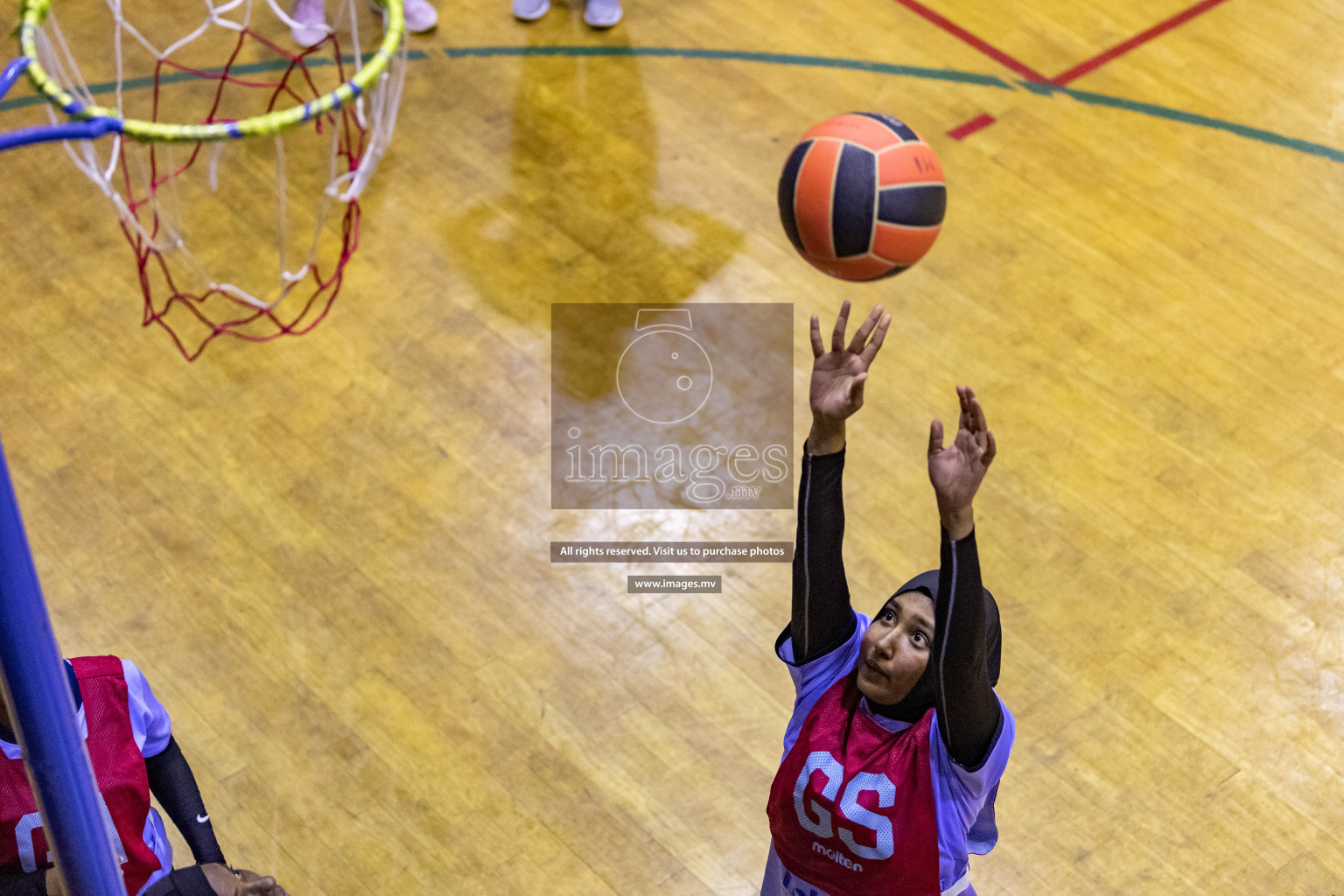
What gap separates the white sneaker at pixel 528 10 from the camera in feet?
21.4

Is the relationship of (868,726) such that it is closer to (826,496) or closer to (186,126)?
(826,496)

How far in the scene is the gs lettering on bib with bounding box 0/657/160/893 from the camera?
2.84 meters

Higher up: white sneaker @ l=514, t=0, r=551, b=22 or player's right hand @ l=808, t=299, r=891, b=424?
player's right hand @ l=808, t=299, r=891, b=424

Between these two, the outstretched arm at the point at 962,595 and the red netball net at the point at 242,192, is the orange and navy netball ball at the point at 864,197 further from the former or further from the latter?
the red netball net at the point at 242,192

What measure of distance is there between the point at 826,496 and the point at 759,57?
155 inches

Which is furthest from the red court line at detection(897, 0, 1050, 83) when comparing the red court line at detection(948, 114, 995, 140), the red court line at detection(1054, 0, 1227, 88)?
the red court line at detection(948, 114, 995, 140)

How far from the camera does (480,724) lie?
420cm

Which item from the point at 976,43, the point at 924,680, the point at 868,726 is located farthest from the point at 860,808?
the point at 976,43

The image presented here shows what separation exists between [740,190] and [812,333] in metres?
3.08

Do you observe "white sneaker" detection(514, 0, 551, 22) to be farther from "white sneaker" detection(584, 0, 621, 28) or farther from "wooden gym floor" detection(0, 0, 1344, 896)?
"white sneaker" detection(584, 0, 621, 28)

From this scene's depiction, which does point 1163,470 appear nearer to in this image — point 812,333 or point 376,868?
point 812,333

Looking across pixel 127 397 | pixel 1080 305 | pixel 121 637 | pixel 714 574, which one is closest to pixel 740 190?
pixel 1080 305

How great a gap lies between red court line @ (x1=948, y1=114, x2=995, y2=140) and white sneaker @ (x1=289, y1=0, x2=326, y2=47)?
269 centimetres

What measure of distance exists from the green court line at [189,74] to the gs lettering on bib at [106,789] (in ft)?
11.3
